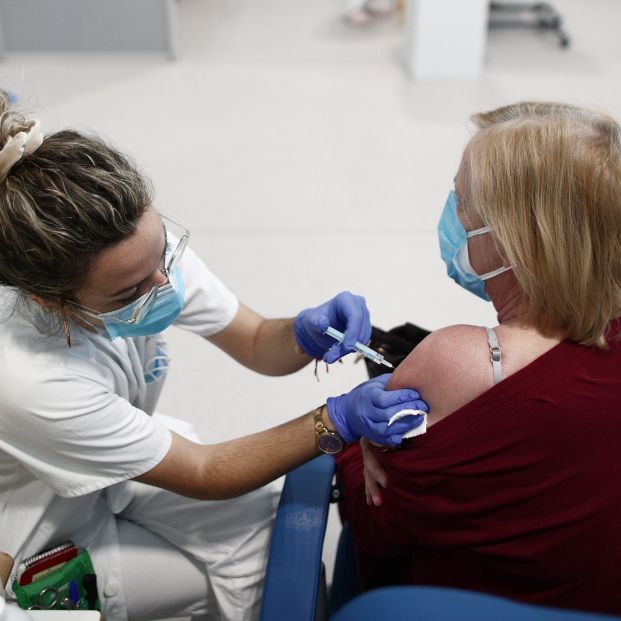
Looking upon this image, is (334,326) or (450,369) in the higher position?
(450,369)

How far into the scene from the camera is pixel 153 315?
1433 mm

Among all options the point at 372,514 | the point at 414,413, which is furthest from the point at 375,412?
the point at 372,514

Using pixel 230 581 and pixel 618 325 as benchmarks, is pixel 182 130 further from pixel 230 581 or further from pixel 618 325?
pixel 618 325

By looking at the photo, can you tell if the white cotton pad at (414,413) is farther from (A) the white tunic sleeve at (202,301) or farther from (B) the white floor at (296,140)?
(B) the white floor at (296,140)

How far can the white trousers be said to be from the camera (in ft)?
5.22

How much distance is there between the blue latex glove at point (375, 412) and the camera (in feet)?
4.14

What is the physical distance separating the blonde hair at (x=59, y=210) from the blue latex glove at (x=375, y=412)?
0.45 metres

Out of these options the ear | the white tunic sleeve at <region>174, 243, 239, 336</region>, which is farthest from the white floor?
the ear

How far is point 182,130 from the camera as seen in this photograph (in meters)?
3.89

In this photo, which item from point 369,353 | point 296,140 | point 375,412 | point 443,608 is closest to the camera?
Answer: point 443,608

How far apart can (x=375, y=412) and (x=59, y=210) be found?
0.57 metres

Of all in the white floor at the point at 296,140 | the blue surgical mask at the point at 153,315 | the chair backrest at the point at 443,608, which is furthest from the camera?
the white floor at the point at 296,140

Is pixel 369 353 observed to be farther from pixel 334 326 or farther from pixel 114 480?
pixel 114 480

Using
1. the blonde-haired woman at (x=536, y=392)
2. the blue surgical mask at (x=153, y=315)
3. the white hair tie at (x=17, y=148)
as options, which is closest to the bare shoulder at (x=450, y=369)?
the blonde-haired woman at (x=536, y=392)
